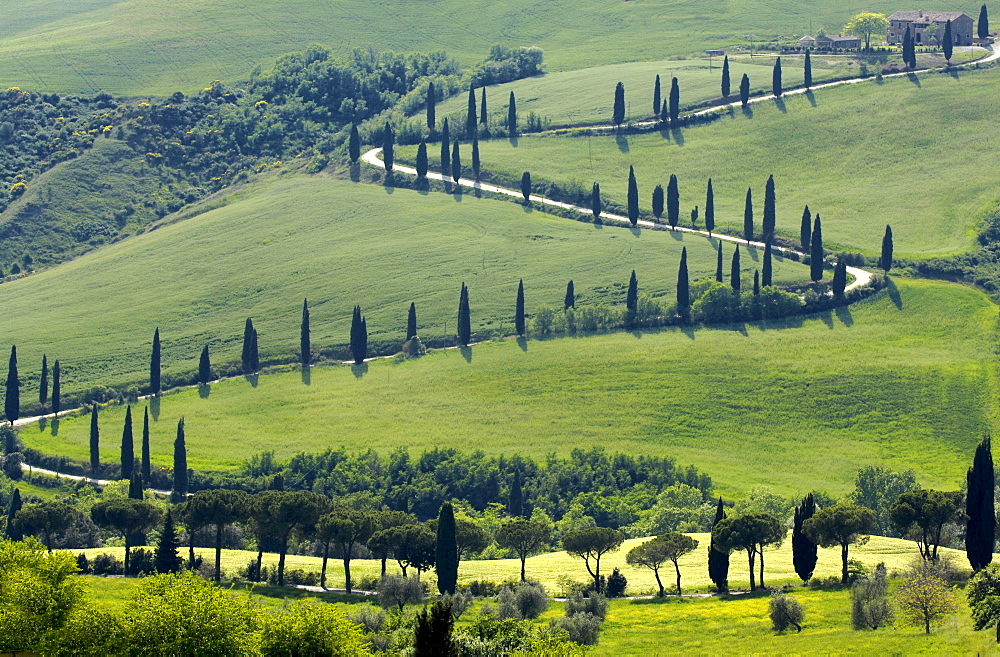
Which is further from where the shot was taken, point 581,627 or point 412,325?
point 412,325

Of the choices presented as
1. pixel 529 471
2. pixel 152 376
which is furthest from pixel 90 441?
pixel 529 471

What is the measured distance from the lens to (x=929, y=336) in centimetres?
17912

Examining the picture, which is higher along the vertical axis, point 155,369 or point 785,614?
point 785,614

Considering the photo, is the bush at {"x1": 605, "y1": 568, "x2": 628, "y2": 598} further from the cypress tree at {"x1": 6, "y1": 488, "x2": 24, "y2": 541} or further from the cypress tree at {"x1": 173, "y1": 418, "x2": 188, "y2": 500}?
the cypress tree at {"x1": 173, "y1": 418, "x2": 188, "y2": 500}

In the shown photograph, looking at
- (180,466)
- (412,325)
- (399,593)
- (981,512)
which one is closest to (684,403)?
(412,325)

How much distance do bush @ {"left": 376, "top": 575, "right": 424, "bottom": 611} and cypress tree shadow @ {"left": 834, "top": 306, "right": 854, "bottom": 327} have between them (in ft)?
305

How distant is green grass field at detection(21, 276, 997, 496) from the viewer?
511 ft

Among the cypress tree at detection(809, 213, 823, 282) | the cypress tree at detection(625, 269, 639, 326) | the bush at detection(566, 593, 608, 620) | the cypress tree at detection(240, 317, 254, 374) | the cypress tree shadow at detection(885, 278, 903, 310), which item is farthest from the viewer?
the cypress tree at detection(809, 213, 823, 282)

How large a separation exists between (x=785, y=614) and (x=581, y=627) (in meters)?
11.1

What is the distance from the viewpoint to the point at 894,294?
190000 millimetres

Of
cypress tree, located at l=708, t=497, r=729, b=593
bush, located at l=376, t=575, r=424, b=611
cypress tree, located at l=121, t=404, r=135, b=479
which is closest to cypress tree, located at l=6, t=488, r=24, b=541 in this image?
cypress tree, located at l=121, t=404, r=135, b=479

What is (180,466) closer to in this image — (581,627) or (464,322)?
(464,322)

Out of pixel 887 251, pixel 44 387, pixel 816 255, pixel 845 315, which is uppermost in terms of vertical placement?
pixel 816 255

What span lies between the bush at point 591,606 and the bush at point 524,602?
1.87 metres
